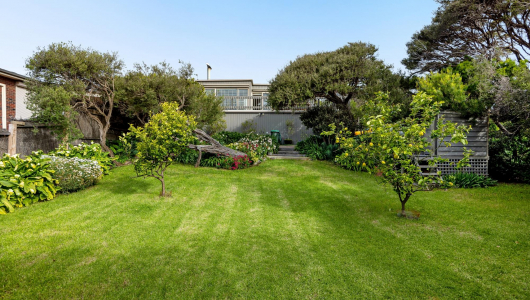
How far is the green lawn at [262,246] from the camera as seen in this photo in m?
2.95

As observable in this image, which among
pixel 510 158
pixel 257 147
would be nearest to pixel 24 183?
pixel 257 147

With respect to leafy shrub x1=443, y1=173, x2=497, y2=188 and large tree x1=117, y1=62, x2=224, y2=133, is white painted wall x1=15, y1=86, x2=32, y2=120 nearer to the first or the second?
large tree x1=117, y1=62, x2=224, y2=133

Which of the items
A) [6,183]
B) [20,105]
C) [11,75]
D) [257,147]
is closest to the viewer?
[6,183]

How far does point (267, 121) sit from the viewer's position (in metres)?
18.4

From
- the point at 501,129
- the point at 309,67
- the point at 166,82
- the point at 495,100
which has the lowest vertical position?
the point at 501,129

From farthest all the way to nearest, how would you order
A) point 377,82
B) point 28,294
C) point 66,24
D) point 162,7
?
point 377,82
point 162,7
point 66,24
point 28,294

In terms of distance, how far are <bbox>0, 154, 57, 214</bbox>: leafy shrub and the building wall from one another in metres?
13.0

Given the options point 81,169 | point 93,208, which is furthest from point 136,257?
point 81,169

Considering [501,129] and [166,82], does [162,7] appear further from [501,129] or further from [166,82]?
[501,129]

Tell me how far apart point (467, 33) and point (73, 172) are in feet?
55.9

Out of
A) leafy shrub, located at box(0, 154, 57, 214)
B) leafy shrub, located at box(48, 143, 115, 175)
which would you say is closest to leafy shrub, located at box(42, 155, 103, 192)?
leafy shrub, located at box(0, 154, 57, 214)

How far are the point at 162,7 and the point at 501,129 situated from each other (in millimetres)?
13251

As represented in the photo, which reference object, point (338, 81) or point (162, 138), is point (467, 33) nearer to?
point (338, 81)

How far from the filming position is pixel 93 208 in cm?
547
